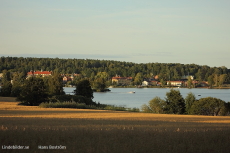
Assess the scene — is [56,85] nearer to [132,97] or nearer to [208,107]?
[208,107]

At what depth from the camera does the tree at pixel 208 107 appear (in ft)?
163

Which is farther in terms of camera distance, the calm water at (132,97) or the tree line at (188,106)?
the calm water at (132,97)

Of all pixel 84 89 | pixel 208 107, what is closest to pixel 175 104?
pixel 208 107

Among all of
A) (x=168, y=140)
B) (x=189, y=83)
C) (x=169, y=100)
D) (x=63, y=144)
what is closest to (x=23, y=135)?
(x=63, y=144)

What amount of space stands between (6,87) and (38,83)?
3610 centimetres

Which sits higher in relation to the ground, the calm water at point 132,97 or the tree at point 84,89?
the tree at point 84,89

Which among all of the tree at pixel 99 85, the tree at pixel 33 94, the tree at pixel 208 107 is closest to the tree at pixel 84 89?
the tree at pixel 33 94

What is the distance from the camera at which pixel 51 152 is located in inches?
540

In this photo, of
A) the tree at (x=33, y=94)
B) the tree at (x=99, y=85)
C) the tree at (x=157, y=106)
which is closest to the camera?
the tree at (x=157, y=106)

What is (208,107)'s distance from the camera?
49.9m

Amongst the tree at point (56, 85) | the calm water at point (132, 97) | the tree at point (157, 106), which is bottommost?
the calm water at point (132, 97)

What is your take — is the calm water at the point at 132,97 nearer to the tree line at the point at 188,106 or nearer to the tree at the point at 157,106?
the tree at the point at 157,106

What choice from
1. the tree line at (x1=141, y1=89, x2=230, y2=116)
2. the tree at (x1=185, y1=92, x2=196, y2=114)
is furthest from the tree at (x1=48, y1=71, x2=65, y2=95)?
the tree at (x1=185, y1=92, x2=196, y2=114)

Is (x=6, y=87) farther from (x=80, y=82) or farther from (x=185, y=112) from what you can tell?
(x=185, y=112)
